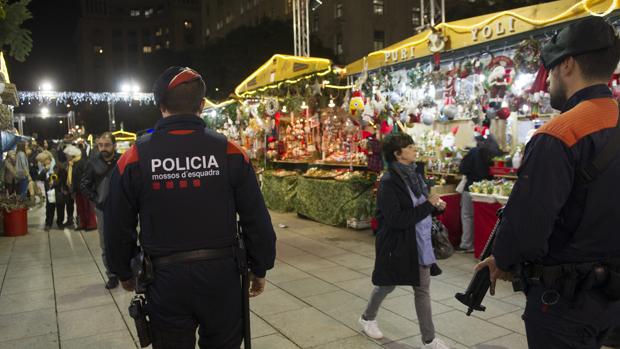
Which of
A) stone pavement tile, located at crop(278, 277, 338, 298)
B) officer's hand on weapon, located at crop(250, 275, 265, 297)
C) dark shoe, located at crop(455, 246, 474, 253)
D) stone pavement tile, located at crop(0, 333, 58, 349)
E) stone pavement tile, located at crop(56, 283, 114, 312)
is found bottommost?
stone pavement tile, located at crop(0, 333, 58, 349)

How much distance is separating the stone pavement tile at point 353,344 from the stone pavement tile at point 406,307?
745 mm

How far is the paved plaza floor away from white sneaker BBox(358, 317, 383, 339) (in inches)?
2.4

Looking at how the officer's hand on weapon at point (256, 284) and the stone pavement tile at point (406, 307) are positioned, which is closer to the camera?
the officer's hand on weapon at point (256, 284)

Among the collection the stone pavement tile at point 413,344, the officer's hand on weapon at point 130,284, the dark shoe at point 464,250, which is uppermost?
the officer's hand on weapon at point 130,284

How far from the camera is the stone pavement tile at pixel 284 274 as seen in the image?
21.2 ft

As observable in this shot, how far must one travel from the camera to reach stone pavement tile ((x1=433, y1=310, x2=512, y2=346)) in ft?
14.3

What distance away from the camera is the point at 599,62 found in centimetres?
207

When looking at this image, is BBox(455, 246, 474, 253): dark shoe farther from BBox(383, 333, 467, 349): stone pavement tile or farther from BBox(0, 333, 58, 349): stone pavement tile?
BBox(0, 333, 58, 349): stone pavement tile

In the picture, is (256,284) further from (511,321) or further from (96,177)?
(96,177)

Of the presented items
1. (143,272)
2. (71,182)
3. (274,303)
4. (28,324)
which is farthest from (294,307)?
(71,182)

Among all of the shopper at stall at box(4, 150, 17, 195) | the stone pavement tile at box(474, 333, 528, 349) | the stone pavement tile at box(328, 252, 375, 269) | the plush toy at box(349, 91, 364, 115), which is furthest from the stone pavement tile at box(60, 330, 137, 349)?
the shopper at stall at box(4, 150, 17, 195)

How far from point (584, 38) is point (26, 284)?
22.9 ft

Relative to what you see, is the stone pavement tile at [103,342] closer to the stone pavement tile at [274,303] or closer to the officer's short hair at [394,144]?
the stone pavement tile at [274,303]

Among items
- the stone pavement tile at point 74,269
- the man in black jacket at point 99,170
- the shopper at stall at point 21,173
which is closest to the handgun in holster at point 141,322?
the man in black jacket at point 99,170
